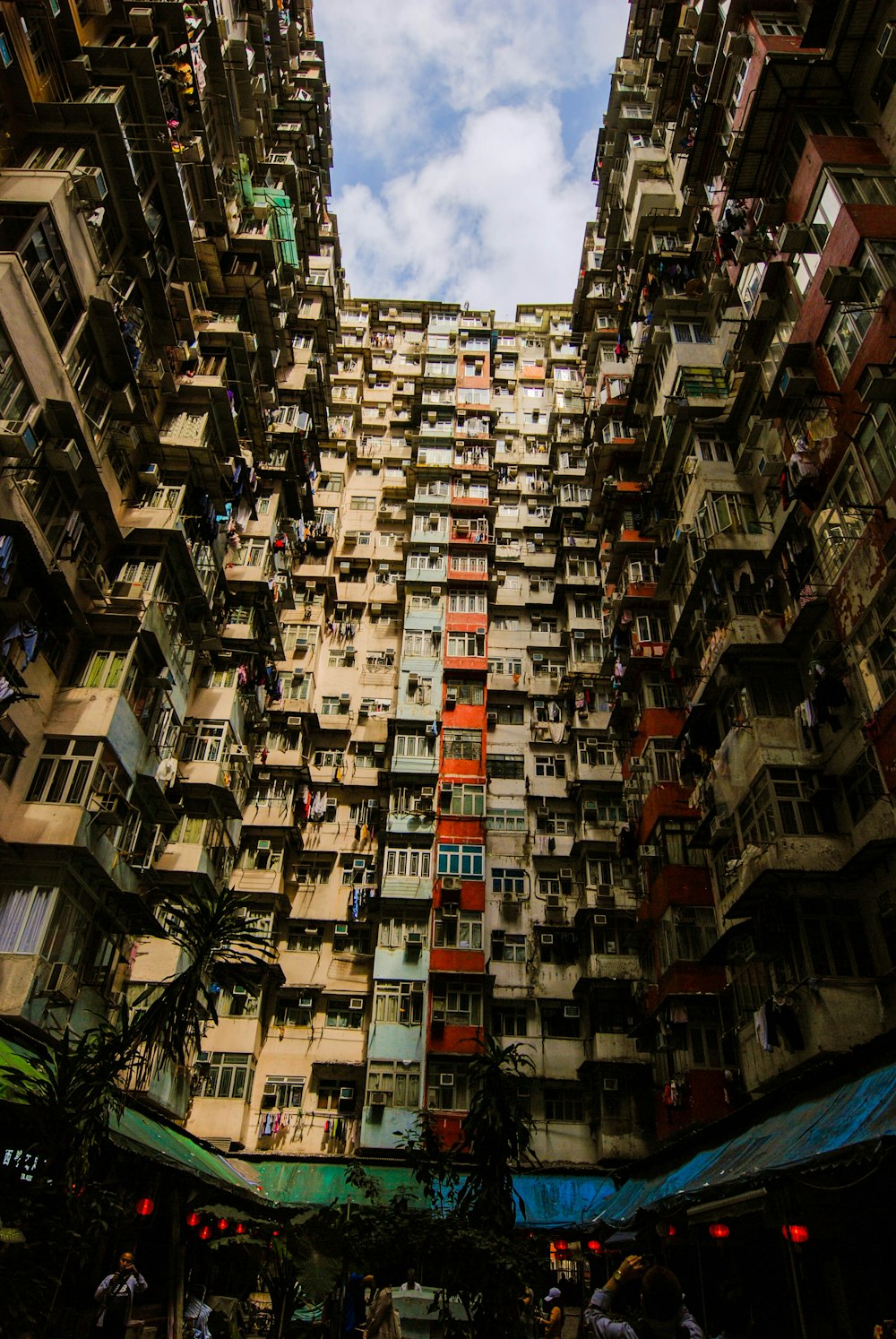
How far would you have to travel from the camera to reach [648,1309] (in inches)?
261

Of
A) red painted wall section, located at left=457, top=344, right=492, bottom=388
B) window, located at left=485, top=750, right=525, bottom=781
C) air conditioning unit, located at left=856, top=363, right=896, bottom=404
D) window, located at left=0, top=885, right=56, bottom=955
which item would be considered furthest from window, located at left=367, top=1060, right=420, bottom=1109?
red painted wall section, located at left=457, top=344, right=492, bottom=388

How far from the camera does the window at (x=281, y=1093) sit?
28.7m

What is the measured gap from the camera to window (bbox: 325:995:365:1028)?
100ft

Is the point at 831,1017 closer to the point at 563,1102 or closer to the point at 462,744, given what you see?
the point at 563,1102

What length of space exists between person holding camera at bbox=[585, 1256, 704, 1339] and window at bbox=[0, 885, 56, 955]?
1424 cm

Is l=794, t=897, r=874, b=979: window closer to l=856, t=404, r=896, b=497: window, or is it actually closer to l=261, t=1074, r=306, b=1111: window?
l=856, t=404, r=896, b=497: window

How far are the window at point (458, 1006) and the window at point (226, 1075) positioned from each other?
659cm

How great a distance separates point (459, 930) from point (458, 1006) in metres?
2.63

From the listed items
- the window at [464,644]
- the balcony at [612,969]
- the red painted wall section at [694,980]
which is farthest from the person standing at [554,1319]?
the window at [464,644]

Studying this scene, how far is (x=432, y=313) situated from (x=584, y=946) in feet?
134

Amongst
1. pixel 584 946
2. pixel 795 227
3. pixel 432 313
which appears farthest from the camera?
pixel 432 313

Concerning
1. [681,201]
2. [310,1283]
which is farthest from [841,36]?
[310,1283]

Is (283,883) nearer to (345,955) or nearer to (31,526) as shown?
(345,955)

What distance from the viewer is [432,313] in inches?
2125
